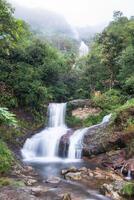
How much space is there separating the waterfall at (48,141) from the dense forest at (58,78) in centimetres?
97

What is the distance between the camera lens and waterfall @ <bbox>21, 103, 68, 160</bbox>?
869 inches

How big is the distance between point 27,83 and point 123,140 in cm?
1012

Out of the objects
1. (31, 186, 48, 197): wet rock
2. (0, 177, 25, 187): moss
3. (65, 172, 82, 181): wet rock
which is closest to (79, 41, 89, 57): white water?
(65, 172, 82, 181): wet rock

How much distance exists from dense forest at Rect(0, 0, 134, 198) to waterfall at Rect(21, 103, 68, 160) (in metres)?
0.97

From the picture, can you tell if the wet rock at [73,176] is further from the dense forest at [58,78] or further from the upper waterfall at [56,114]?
the upper waterfall at [56,114]

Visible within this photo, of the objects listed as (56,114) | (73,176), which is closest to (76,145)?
(73,176)

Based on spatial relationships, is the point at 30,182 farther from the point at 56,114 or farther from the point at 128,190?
the point at 56,114

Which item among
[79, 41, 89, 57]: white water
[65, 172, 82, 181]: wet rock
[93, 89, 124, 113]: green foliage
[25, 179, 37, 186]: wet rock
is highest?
[79, 41, 89, 57]: white water

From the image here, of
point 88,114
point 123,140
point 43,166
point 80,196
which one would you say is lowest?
point 80,196

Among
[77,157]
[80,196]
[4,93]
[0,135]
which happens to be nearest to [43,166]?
[77,157]

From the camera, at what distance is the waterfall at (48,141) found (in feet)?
72.4

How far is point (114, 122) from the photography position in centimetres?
2100

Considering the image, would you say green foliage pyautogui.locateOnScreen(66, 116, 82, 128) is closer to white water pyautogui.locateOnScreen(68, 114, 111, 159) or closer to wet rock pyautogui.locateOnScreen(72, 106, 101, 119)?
wet rock pyautogui.locateOnScreen(72, 106, 101, 119)

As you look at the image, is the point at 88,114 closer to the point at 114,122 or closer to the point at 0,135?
the point at 114,122
